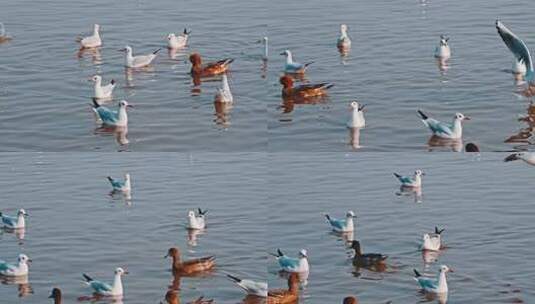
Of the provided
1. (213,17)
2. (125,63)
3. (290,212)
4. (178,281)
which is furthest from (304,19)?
(178,281)

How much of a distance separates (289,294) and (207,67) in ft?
6.81

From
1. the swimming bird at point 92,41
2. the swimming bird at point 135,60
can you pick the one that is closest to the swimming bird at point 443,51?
the swimming bird at point 135,60

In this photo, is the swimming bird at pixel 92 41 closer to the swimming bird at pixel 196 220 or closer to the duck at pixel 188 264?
the swimming bird at pixel 196 220

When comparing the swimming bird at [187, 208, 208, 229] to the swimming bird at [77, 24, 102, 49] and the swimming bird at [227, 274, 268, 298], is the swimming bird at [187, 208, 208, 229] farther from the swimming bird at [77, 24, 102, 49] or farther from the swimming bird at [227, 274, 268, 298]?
the swimming bird at [77, 24, 102, 49]

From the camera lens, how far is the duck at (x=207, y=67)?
376 inches

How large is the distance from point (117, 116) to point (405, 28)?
2.82m

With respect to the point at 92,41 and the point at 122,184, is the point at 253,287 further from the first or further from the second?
the point at 92,41

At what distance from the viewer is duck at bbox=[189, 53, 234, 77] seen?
31.3 feet

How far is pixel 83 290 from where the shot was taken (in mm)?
8125

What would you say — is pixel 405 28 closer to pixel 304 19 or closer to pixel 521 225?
pixel 304 19

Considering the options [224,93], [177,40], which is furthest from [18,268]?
[177,40]

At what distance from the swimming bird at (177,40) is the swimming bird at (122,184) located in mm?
1372

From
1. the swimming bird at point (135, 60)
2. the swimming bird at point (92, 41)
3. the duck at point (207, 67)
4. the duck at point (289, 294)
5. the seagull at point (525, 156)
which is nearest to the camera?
the seagull at point (525, 156)

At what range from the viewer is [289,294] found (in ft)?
26.4
